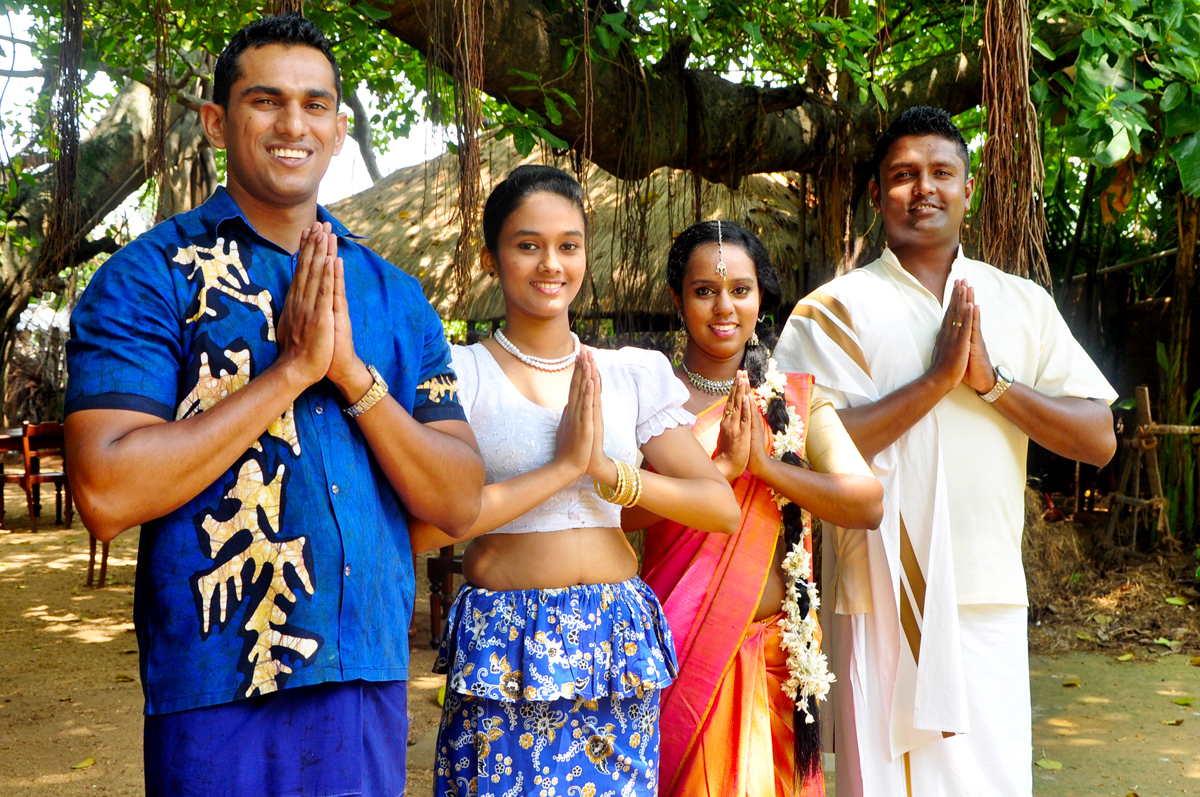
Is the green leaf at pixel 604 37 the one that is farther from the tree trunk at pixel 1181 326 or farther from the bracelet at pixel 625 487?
the tree trunk at pixel 1181 326

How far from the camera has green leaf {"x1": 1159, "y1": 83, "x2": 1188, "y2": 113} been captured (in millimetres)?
3342

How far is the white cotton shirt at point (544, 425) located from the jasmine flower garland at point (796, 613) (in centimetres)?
39

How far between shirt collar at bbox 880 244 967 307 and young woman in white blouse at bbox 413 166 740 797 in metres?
0.90

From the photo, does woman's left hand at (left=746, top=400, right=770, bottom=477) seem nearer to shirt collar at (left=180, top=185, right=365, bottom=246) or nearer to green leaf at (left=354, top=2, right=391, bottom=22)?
shirt collar at (left=180, top=185, right=365, bottom=246)

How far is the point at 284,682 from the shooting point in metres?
1.36

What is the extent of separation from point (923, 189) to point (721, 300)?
0.63 metres

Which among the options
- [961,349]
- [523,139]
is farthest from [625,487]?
[523,139]

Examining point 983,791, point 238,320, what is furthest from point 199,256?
point 983,791

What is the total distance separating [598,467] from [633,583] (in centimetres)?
31

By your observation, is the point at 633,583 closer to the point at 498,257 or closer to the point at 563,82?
the point at 498,257

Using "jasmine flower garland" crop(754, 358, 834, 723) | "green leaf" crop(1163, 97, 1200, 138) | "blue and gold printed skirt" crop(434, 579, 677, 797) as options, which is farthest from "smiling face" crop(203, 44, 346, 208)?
"green leaf" crop(1163, 97, 1200, 138)

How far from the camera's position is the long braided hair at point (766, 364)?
2.28m

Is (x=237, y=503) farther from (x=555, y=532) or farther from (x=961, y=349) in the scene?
(x=961, y=349)

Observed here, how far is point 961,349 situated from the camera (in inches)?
93.0
